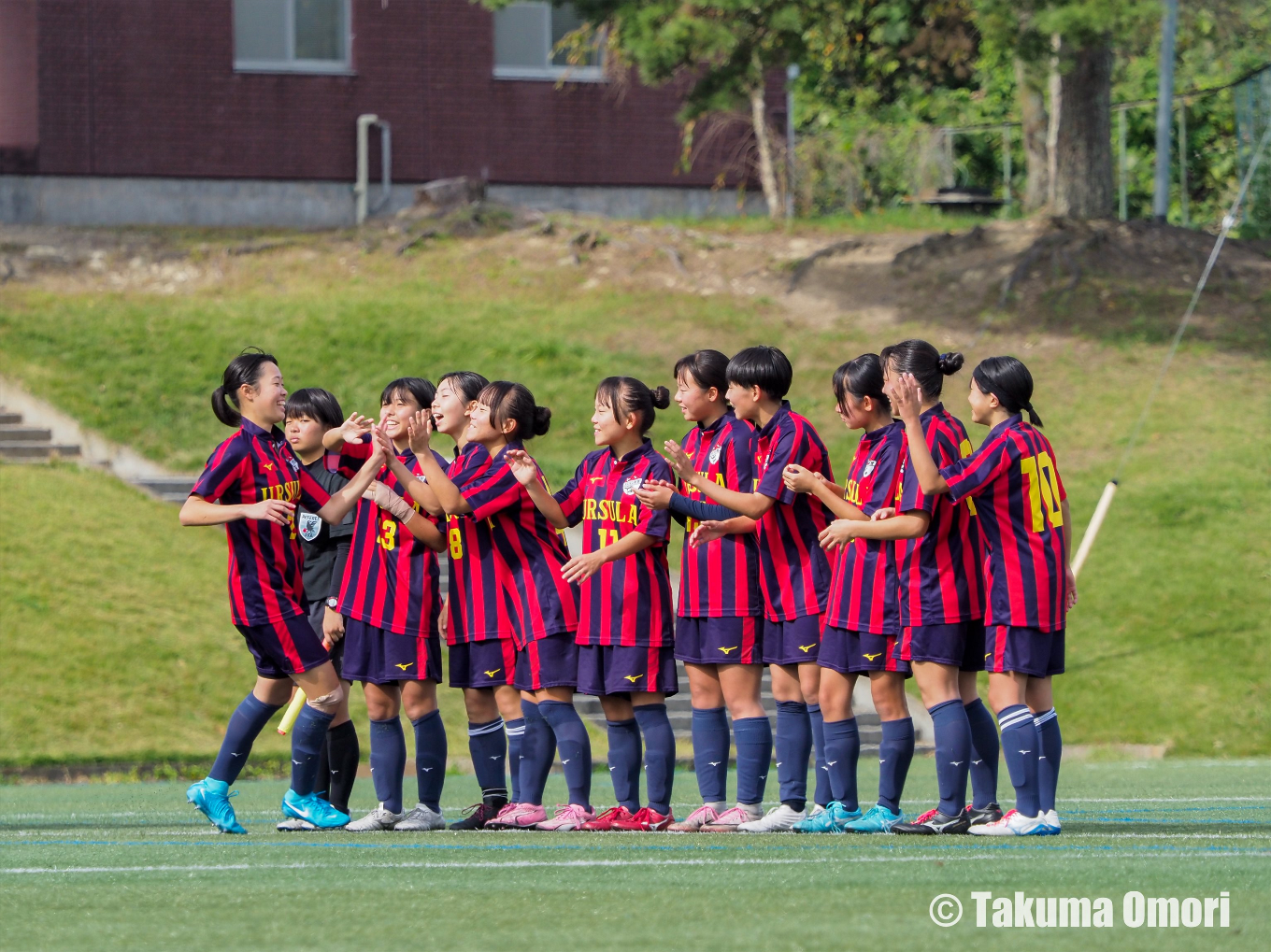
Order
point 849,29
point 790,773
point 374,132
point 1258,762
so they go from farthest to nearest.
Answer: point 374,132 < point 849,29 < point 1258,762 < point 790,773

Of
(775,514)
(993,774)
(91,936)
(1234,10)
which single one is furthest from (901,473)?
(1234,10)

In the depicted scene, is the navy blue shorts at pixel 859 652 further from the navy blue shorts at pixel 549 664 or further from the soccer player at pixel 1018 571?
the navy blue shorts at pixel 549 664

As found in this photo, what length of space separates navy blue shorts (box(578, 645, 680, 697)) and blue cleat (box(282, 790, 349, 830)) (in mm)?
1204

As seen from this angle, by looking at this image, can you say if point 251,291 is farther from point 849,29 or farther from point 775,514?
point 775,514

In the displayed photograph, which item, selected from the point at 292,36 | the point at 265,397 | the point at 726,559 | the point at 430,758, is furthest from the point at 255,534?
the point at 292,36

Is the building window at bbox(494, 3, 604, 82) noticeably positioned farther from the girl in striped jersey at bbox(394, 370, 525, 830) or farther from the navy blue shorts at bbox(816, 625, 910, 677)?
the navy blue shorts at bbox(816, 625, 910, 677)

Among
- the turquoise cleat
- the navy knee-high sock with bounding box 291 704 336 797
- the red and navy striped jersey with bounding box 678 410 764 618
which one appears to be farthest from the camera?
the red and navy striped jersey with bounding box 678 410 764 618

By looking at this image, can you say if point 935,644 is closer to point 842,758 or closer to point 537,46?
point 842,758

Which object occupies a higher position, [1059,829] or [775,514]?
[775,514]

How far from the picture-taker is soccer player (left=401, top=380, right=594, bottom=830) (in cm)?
752

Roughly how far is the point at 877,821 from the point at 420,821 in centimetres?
202

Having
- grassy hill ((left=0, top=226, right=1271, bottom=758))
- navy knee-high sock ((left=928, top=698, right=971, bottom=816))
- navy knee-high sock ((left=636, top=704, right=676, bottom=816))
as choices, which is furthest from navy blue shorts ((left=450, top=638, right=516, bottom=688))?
grassy hill ((left=0, top=226, right=1271, bottom=758))

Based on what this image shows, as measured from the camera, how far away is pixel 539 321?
71.8ft

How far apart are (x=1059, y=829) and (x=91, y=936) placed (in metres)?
3.94
